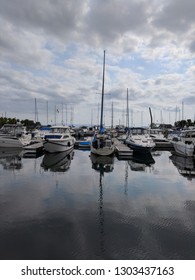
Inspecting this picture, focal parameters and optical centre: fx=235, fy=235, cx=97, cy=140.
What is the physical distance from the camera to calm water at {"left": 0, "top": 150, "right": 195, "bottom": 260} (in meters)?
6.96

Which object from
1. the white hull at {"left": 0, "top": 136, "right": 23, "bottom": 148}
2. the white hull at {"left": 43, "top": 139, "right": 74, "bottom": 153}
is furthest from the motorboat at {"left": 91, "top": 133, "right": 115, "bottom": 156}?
the white hull at {"left": 0, "top": 136, "right": 23, "bottom": 148}

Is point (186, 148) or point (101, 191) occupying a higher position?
point (186, 148)

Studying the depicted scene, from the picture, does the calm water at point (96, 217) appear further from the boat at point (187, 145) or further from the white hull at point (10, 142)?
the white hull at point (10, 142)

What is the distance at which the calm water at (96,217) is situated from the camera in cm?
696

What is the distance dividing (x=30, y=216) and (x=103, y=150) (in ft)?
59.7

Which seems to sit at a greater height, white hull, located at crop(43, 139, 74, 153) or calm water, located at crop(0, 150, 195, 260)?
white hull, located at crop(43, 139, 74, 153)

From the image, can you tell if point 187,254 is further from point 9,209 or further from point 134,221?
point 9,209

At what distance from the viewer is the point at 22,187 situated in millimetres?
14188

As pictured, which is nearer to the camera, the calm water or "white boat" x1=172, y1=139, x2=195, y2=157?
the calm water

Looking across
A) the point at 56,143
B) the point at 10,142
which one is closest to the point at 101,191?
the point at 56,143

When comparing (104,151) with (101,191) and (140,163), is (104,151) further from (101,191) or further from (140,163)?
(101,191)

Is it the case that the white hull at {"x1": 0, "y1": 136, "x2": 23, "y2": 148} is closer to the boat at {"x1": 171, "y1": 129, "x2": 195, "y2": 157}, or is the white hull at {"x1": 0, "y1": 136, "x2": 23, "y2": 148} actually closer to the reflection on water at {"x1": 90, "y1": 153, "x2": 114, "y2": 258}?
the reflection on water at {"x1": 90, "y1": 153, "x2": 114, "y2": 258}

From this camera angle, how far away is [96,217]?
9.66m
